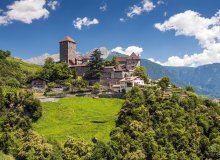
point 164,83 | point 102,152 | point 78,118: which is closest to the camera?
point 102,152

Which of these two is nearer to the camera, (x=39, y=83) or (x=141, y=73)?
(x=39, y=83)

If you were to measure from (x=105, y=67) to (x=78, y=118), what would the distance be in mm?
31474

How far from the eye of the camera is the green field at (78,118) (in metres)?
83.7

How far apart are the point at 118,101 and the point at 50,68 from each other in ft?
86.6

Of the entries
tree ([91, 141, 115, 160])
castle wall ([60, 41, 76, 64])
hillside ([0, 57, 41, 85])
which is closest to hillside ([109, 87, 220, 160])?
tree ([91, 141, 115, 160])

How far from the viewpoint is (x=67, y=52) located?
136 meters

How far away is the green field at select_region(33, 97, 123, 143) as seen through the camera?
83688 millimetres

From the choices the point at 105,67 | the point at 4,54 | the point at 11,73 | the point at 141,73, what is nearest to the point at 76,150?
the point at 141,73

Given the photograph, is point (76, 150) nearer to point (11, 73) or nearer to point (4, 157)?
point (4, 157)

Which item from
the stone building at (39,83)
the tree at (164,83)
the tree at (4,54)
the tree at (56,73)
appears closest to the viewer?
the tree at (164,83)

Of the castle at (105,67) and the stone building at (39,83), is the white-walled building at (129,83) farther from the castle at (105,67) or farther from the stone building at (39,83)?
the stone building at (39,83)

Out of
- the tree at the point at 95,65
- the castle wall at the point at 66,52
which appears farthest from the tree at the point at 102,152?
the castle wall at the point at 66,52

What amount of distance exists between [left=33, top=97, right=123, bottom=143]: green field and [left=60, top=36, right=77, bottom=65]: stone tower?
33294 mm

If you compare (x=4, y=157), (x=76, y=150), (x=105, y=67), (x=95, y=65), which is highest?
(x=95, y=65)
